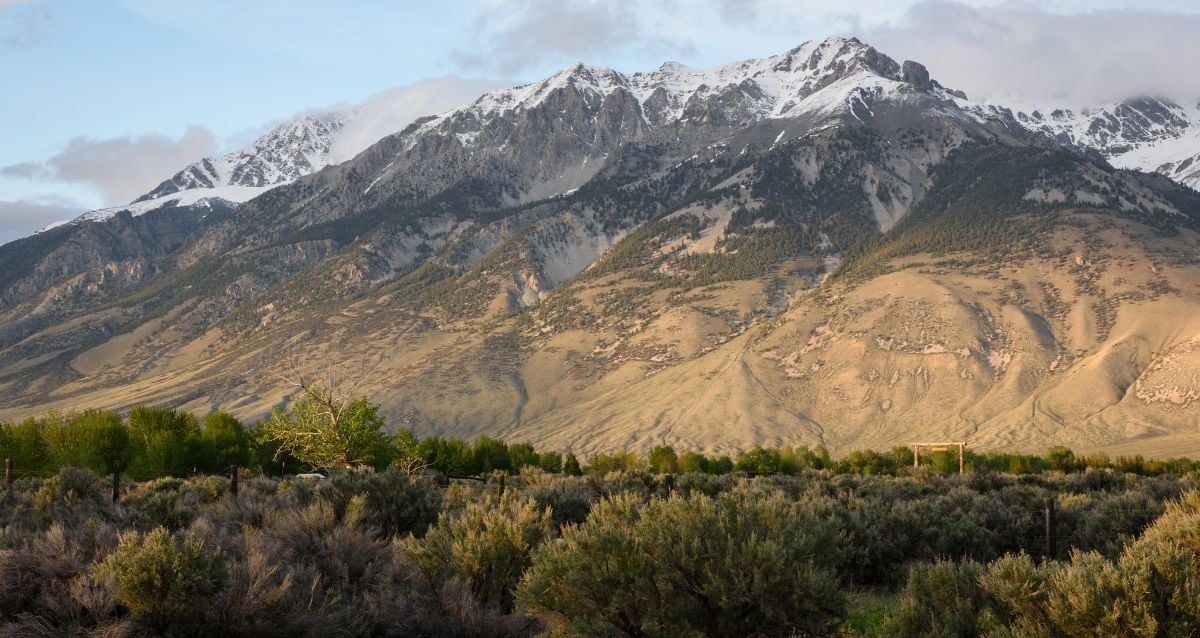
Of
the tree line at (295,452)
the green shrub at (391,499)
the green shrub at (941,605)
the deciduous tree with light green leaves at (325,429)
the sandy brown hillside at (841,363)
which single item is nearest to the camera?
the green shrub at (941,605)

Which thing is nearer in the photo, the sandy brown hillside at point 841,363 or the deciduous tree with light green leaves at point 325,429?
the deciduous tree with light green leaves at point 325,429

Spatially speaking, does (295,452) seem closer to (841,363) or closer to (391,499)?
(391,499)

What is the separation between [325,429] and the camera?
122ft

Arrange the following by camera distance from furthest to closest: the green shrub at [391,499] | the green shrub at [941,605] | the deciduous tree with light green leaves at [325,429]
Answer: the deciduous tree with light green leaves at [325,429], the green shrub at [391,499], the green shrub at [941,605]

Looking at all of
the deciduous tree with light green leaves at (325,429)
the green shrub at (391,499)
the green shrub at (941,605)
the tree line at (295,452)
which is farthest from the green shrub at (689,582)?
the tree line at (295,452)

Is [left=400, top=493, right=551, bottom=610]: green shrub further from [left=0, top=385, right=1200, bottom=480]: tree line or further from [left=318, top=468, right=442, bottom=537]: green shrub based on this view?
[left=0, top=385, right=1200, bottom=480]: tree line

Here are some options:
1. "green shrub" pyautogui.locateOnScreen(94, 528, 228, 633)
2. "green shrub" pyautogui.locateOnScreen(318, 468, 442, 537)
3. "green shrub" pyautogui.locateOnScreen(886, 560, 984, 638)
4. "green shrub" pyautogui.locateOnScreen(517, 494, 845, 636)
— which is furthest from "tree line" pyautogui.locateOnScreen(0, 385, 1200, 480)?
"green shrub" pyautogui.locateOnScreen(886, 560, 984, 638)

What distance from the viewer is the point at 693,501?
39.0 feet

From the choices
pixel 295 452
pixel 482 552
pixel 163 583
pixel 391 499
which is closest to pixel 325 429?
pixel 295 452

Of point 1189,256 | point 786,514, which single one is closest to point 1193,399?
point 1189,256

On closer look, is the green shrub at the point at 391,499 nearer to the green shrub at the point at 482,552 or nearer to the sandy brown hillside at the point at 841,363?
the green shrub at the point at 482,552

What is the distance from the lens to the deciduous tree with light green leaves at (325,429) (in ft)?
118

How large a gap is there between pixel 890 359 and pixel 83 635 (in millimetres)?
133917

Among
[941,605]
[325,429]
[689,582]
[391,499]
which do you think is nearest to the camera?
[689,582]
